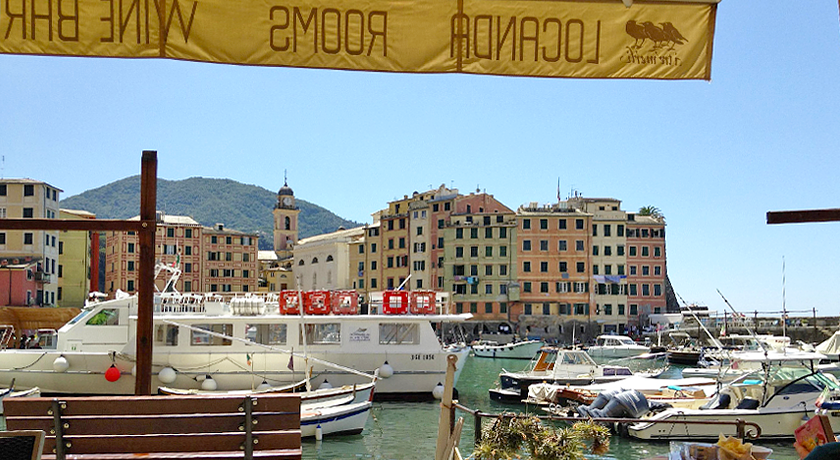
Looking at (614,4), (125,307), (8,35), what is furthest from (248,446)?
(125,307)

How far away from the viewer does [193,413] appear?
552cm

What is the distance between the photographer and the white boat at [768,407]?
58.6ft

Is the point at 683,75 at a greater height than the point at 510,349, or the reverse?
the point at 683,75

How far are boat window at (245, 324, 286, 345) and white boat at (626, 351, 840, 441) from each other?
9955mm

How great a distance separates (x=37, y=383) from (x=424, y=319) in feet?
35.3

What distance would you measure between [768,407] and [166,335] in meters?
15.4

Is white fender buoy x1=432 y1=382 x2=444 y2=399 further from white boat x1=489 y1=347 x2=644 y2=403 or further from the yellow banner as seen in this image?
the yellow banner

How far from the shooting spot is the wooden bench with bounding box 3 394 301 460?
214 inches

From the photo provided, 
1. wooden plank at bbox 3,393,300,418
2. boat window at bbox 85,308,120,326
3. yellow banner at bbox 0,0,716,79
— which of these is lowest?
boat window at bbox 85,308,120,326

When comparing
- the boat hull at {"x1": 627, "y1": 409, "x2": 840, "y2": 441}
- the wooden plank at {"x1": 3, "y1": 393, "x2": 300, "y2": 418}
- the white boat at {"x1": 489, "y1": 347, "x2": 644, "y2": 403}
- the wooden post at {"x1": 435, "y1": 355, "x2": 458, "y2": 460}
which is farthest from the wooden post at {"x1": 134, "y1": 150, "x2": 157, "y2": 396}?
the white boat at {"x1": 489, "y1": 347, "x2": 644, "y2": 403}

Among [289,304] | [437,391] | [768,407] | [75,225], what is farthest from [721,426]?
[75,225]

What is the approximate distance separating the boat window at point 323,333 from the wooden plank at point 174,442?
18808 millimetres

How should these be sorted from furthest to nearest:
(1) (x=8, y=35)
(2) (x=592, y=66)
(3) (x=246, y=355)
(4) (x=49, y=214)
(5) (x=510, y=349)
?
(4) (x=49, y=214), (5) (x=510, y=349), (3) (x=246, y=355), (2) (x=592, y=66), (1) (x=8, y=35)

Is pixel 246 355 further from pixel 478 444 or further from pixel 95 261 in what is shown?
pixel 478 444
